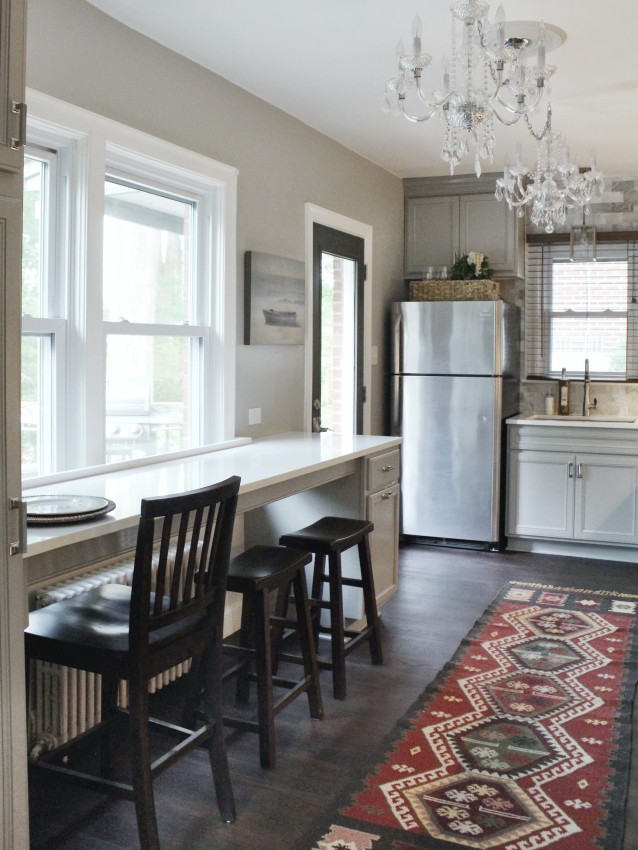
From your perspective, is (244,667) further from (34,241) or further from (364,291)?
(364,291)

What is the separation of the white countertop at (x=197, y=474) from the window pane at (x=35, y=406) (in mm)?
188

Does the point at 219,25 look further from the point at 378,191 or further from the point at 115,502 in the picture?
the point at 378,191

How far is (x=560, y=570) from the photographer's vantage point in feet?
16.9

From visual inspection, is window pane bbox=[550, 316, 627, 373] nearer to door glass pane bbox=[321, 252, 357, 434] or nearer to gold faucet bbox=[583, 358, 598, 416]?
gold faucet bbox=[583, 358, 598, 416]

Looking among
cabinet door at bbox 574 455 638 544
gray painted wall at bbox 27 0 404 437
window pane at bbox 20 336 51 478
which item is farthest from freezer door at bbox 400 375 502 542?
window pane at bbox 20 336 51 478

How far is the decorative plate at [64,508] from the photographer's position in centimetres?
215

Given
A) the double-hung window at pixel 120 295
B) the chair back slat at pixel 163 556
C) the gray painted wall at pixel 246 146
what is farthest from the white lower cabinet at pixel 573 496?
the chair back slat at pixel 163 556

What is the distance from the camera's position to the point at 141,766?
6.77 feet

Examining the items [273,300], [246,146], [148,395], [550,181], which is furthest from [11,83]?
[550,181]

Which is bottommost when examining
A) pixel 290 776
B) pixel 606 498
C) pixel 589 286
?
pixel 290 776

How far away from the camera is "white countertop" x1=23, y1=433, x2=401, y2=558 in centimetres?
213

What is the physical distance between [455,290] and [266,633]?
11.6 feet

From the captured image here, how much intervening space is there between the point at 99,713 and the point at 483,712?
52.6 inches

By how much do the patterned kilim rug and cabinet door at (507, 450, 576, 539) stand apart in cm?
146
